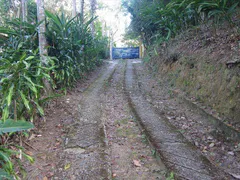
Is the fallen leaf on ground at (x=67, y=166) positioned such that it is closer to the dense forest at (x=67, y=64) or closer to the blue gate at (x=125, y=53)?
the dense forest at (x=67, y=64)

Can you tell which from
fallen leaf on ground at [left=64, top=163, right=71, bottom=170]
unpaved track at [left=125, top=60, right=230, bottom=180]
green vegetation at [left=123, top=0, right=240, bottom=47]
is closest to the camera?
unpaved track at [left=125, top=60, right=230, bottom=180]

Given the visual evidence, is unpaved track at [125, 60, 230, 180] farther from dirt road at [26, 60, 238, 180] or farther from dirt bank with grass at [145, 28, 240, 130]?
dirt bank with grass at [145, 28, 240, 130]

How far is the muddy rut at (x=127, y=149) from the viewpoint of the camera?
2307 mm

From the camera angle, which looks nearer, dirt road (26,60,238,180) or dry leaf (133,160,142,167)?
dirt road (26,60,238,180)

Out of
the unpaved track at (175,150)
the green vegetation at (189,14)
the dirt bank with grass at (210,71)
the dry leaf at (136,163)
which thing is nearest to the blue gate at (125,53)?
Answer: the green vegetation at (189,14)

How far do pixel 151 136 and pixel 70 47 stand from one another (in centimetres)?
347

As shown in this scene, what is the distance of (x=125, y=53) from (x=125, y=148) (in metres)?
17.2

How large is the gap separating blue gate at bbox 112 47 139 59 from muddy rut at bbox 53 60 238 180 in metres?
15.3

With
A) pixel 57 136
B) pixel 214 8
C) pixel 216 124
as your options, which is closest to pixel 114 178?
pixel 57 136

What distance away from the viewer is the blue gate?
19328 mm

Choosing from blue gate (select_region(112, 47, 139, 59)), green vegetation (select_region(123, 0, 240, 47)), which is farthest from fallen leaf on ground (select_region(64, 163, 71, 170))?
blue gate (select_region(112, 47, 139, 59))

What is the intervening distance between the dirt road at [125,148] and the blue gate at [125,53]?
593 inches

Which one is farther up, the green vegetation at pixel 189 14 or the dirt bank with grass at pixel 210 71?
the green vegetation at pixel 189 14

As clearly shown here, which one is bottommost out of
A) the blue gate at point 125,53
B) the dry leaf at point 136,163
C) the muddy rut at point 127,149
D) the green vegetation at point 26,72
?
the dry leaf at point 136,163
